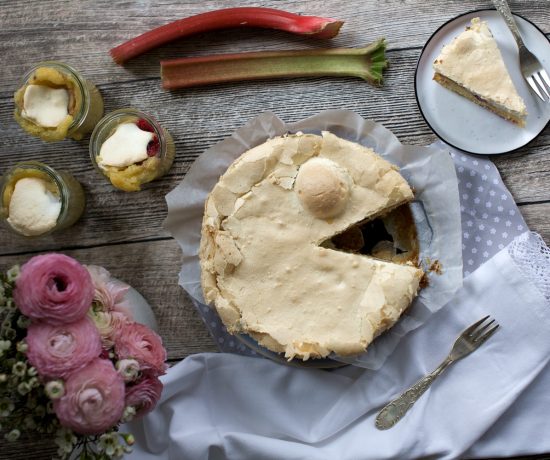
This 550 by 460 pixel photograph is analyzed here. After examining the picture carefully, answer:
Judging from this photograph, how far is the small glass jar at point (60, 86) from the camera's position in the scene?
8.25 feet

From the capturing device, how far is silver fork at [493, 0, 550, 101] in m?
2.49

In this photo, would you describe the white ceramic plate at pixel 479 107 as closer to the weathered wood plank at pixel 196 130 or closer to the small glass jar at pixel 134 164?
the weathered wood plank at pixel 196 130

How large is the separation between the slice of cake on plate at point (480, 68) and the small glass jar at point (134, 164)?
1.08 metres

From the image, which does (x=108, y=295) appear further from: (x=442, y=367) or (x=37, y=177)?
(x=442, y=367)

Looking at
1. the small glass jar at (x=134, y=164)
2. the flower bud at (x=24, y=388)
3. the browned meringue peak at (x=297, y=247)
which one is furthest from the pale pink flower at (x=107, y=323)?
the small glass jar at (x=134, y=164)

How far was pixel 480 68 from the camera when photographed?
2.53 m

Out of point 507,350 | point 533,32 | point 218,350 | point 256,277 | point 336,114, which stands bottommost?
point 218,350

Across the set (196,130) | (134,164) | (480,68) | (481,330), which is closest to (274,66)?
(196,130)

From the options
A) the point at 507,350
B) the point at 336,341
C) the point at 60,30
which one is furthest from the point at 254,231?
the point at 60,30

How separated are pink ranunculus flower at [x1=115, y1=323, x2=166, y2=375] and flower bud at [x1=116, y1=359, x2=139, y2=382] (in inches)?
2.0

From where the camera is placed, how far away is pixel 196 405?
2561mm

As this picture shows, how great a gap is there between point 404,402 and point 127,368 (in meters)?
1.10

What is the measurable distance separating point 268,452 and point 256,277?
65cm

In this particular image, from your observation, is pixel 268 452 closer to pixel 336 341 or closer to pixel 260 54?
pixel 336 341
